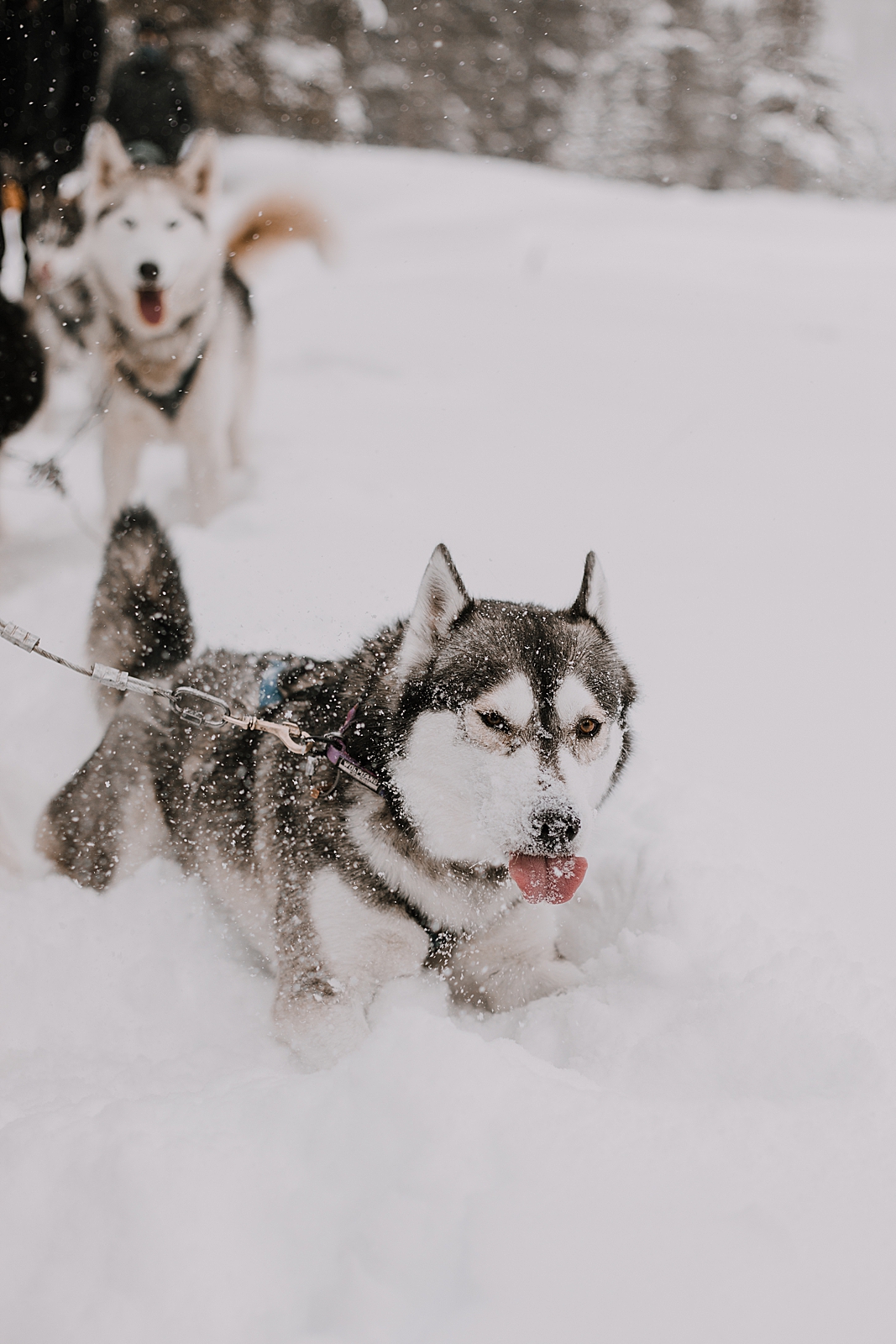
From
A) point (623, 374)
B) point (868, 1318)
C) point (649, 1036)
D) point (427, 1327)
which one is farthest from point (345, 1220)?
point (623, 374)

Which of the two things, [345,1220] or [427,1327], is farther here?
[345,1220]

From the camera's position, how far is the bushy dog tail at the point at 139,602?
8.20ft

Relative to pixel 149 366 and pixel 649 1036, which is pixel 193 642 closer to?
pixel 649 1036

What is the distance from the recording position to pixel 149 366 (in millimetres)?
4355

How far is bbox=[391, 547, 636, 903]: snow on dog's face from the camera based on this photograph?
5.54 ft

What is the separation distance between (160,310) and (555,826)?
378 centimetres

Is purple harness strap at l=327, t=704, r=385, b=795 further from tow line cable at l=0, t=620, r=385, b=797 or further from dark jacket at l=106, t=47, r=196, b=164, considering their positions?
dark jacket at l=106, t=47, r=196, b=164

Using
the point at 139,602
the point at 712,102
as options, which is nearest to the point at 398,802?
the point at 139,602

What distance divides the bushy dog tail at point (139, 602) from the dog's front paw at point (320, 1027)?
3.54ft

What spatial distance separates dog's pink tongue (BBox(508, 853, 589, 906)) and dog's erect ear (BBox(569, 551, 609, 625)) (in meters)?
0.61

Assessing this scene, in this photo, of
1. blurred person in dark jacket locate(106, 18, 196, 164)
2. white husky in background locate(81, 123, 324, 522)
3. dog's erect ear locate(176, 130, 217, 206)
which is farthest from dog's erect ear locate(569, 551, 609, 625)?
blurred person in dark jacket locate(106, 18, 196, 164)

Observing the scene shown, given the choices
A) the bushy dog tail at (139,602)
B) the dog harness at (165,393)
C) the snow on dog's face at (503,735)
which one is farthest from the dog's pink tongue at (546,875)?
A: the dog harness at (165,393)

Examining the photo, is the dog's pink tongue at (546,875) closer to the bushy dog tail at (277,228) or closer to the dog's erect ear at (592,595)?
the dog's erect ear at (592,595)

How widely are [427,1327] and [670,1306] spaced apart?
307 mm
